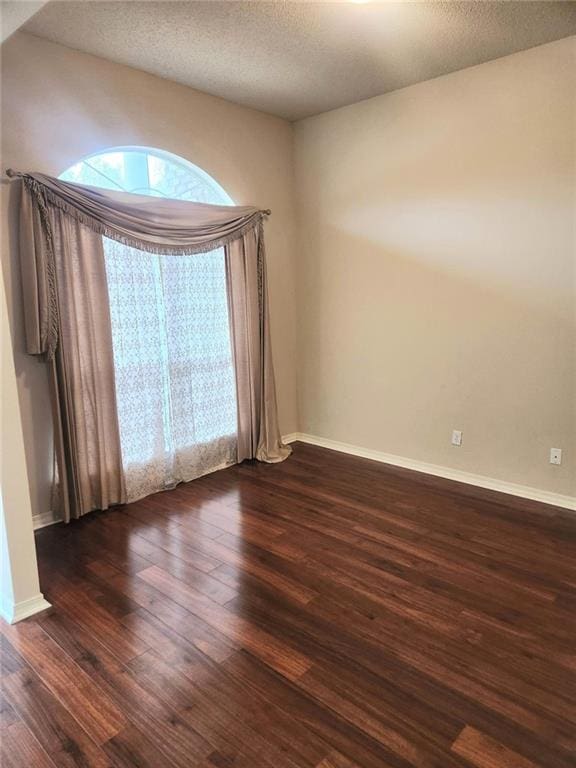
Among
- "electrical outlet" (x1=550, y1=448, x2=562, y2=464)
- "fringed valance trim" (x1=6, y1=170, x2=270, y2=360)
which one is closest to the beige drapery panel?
"fringed valance trim" (x1=6, y1=170, x2=270, y2=360)

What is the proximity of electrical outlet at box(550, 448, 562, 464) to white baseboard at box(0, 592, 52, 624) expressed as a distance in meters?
2.98

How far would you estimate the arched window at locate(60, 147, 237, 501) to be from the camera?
3.25m

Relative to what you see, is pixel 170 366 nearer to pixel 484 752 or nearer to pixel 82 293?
pixel 82 293

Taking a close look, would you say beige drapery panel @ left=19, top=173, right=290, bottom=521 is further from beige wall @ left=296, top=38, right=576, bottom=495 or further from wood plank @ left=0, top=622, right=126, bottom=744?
beige wall @ left=296, top=38, right=576, bottom=495

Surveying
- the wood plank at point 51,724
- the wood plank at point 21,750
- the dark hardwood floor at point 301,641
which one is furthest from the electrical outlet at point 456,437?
the wood plank at point 21,750

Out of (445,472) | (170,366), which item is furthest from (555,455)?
(170,366)

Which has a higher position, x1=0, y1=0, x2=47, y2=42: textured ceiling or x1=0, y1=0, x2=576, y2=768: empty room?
x1=0, y1=0, x2=47, y2=42: textured ceiling

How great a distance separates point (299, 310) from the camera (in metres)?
4.56

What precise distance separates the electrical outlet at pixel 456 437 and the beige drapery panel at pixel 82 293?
2.22 meters

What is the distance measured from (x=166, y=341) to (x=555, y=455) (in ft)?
8.78

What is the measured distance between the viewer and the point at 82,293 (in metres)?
3.01

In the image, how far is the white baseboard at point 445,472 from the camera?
327 centimetres

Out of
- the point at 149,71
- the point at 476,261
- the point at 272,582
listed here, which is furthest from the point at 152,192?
the point at 272,582

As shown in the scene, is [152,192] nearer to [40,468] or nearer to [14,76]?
[14,76]
